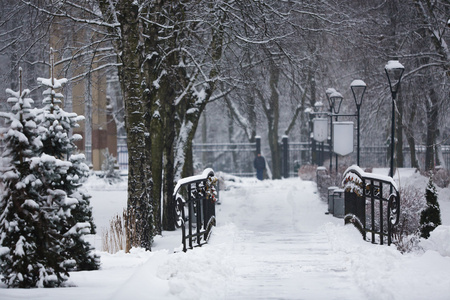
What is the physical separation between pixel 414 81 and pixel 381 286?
15714 mm

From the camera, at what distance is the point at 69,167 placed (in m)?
7.01

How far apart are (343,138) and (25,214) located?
13041mm

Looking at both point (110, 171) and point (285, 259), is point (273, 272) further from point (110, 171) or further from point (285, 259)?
point (110, 171)

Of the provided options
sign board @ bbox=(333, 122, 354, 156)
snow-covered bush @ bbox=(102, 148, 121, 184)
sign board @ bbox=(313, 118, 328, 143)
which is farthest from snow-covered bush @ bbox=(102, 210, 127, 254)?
snow-covered bush @ bbox=(102, 148, 121, 184)

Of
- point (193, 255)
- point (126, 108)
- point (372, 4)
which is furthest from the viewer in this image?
point (372, 4)

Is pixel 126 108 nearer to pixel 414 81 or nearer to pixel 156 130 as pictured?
pixel 156 130

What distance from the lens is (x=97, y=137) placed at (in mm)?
33031

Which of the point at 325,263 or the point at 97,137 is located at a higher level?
the point at 97,137

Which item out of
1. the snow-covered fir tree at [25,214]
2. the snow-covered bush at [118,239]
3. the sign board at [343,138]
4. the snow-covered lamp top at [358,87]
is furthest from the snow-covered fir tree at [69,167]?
the sign board at [343,138]

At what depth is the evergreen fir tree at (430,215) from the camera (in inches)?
455

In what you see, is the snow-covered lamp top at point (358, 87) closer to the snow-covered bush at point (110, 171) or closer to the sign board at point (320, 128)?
the sign board at point (320, 128)

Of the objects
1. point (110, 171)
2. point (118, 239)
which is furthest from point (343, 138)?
point (110, 171)

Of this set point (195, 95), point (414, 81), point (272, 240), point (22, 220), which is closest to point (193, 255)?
point (22, 220)

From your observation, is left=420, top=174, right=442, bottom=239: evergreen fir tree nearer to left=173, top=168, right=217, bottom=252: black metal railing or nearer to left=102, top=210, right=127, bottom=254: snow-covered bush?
left=173, top=168, right=217, bottom=252: black metal railing
